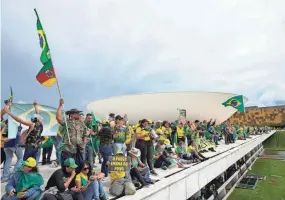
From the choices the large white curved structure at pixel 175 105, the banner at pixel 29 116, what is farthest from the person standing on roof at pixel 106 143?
the large white curved structure at pixel 175 105

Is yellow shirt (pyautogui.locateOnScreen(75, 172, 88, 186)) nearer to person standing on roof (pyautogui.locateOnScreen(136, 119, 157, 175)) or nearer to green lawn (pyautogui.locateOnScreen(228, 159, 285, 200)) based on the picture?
person standing on roof (pyautogui.locateOnScreen(136, 119, 157, 175))

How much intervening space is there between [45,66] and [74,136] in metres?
1.34

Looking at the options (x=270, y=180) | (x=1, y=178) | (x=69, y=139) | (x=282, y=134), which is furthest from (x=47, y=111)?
(x=282, y=134)

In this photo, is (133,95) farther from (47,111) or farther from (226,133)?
(47,111)

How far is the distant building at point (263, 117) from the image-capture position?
5769cm

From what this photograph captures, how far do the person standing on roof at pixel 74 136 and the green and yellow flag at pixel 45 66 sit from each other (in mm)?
631

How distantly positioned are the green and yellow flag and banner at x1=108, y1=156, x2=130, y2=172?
166 cm

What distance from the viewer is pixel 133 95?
37.3 metres

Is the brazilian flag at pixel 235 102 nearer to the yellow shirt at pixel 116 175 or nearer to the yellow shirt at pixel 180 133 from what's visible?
the yellow shirt at pixel 180 133

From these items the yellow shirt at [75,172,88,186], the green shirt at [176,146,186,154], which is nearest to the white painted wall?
the yellow shirt at [75,172,88,186]

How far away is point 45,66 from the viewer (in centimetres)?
470

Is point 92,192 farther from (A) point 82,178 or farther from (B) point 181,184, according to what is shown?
(B) point 181,184

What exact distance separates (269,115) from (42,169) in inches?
2376

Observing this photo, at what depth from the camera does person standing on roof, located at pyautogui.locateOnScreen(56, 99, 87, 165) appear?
13.8 ft
